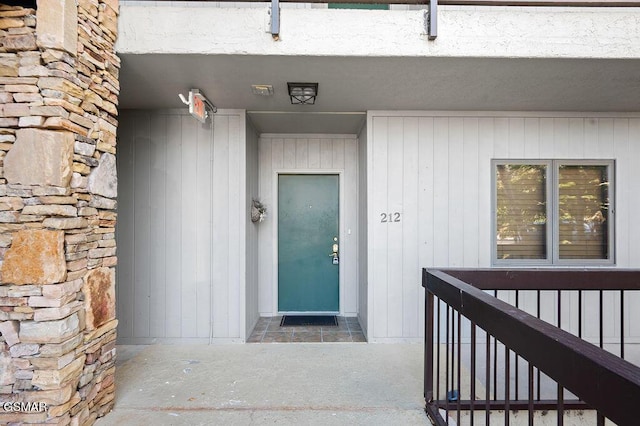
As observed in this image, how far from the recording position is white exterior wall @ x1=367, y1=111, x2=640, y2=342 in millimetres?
3533

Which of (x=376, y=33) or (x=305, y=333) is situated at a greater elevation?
(x=376, y=33)

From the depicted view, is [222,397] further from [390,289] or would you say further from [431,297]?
[390,289]

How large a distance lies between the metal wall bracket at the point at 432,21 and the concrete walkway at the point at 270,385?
262 centimetres

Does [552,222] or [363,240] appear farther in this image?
[363,240]

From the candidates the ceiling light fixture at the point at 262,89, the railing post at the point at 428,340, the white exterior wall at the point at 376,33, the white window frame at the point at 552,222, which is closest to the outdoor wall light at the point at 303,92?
the ceiling light fixture at the point at 262,89

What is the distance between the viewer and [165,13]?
7.84ft

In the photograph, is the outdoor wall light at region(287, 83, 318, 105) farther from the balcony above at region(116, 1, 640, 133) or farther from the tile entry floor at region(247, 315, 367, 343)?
the tile entry floor at region(247, 315, 367, 343)

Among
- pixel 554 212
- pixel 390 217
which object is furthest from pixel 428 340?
pixel 554 212

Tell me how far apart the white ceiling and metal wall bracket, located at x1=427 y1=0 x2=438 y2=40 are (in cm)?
16

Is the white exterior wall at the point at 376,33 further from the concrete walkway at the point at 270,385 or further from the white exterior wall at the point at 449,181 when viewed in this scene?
the concrete walkway at the point at 270,385

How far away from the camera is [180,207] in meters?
3.52

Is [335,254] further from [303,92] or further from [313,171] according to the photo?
[303,92]

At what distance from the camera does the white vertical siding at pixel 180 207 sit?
350 centimetres

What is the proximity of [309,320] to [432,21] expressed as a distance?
342 cm
